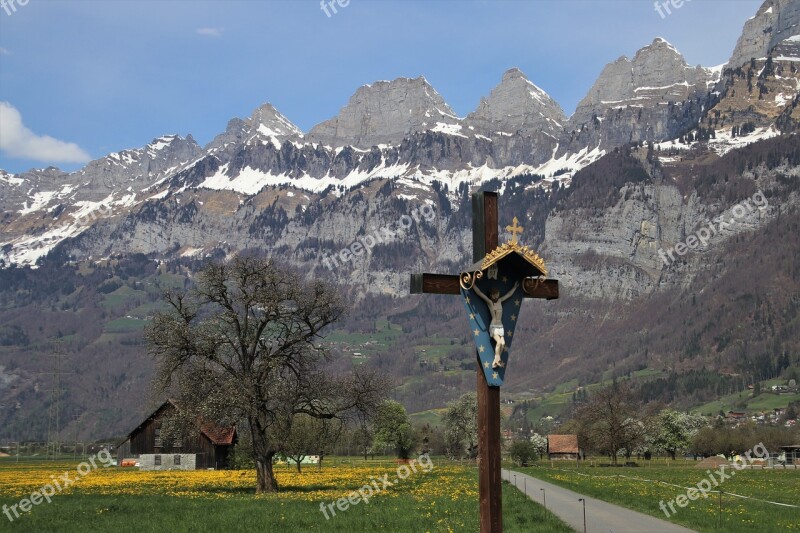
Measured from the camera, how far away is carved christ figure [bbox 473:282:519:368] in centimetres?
1638

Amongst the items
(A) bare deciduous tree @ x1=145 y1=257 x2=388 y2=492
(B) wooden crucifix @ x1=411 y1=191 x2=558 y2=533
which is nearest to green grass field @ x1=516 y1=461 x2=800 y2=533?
(A) bare deciduous tree @ x1=145 y1=257 x2=388 y2=492

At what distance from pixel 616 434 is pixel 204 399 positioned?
77.3 meters

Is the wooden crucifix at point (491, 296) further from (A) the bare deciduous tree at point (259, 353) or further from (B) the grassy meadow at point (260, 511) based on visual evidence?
(A) the bare deciduous tree at point (259, 353)

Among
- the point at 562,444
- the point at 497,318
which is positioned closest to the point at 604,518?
the point at 497,318

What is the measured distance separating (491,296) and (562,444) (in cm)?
15583

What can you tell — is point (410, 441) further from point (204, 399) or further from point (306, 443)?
point (204, 399)

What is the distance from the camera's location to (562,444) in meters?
166

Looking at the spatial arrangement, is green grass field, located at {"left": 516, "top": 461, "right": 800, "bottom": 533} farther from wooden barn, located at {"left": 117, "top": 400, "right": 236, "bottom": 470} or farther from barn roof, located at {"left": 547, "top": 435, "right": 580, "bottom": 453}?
barn roof, located at {"left": 547, "top": 435, "right": 580, "bottom": 453}

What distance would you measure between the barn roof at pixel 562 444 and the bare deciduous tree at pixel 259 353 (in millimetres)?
119840

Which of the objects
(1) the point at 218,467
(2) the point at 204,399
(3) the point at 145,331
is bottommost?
(1) the point at 218,467

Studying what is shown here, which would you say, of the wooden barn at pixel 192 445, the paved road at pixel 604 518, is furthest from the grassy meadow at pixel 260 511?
the wooden barn at pixel 192 445

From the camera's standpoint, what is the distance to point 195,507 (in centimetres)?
3766

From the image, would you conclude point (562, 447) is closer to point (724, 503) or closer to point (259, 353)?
point (259, 353)

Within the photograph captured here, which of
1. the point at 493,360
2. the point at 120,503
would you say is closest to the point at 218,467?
the point at 120,503
